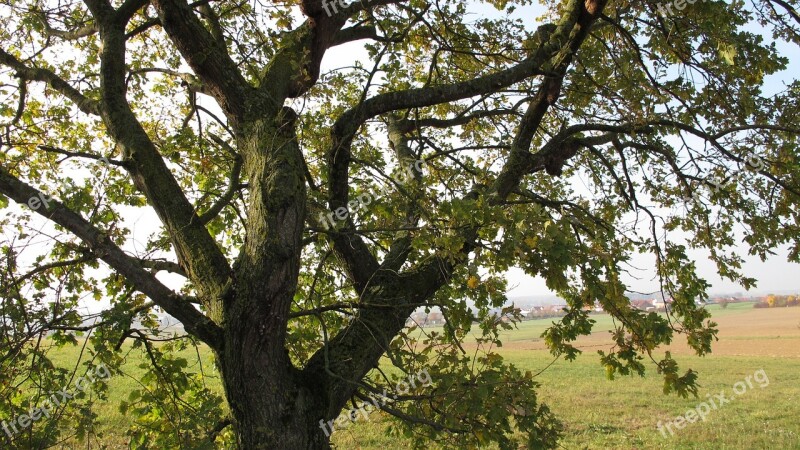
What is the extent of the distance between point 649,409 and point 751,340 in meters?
28.7

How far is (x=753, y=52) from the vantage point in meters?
4.82

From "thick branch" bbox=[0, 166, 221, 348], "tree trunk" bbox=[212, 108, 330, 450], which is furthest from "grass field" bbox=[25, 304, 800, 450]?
"thick branch" bbox=[0, 166, 221, 348]

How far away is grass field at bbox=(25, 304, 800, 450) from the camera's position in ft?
45.5

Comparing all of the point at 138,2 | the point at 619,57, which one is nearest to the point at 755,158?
the point at 619,57

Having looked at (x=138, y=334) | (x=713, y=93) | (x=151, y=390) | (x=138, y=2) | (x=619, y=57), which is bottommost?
(x=151, y=390)

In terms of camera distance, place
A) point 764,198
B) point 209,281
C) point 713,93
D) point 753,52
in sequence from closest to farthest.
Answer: point 209,281, point 753,52, point 713,93, point 764,198

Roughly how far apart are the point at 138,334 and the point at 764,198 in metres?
6.90

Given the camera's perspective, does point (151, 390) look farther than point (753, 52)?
Yes

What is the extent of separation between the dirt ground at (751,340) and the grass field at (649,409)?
3.52ft

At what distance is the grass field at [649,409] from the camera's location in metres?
13.9

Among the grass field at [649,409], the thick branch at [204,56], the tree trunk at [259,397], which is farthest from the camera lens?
the grass field at [649,409]

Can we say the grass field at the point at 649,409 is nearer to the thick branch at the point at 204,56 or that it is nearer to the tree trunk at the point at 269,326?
the tree trunk at the point at 269,326

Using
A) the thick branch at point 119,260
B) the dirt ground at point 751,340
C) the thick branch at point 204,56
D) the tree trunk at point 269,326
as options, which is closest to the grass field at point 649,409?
the dirt ground at point 751,340

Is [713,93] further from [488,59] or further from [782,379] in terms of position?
[782,379]
